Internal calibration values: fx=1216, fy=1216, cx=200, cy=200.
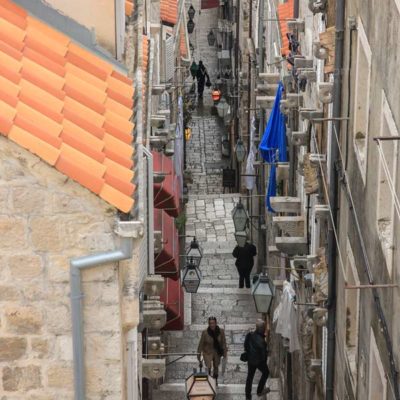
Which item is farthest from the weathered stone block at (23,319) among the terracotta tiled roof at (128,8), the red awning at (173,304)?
the red awning at (173,304)

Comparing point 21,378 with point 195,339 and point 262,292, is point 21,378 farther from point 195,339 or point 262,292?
point 195,339

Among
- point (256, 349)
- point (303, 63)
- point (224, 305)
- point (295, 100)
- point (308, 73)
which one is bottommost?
point (256, 349)

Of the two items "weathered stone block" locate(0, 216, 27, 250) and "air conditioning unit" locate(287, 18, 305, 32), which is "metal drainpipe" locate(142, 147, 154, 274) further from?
"air conditioning unit" locate(287, 18, 305, 32)

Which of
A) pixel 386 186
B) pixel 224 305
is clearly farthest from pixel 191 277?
pixel 386 186

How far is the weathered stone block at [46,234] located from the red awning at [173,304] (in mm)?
13383

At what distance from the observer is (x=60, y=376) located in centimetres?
781

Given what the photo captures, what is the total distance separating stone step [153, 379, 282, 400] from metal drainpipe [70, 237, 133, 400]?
13.8m

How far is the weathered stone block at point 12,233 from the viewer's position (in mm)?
7520

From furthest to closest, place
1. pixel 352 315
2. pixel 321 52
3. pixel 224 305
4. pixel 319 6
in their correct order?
pixel 224 305 < pixel 319 6 < pixel 321 52 < pixel 352 315

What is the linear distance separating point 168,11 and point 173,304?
10192mm

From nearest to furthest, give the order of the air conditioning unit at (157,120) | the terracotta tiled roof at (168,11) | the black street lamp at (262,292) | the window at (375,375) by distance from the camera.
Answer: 1. the window at (375,375)
2. the black street lamp at (262,292)
3. the air conditioning unit at (157,120)
4. the terracotta tiled roof at (168,11)

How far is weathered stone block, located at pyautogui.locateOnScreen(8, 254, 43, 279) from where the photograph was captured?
760 centimetres

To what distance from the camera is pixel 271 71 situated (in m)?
28.6

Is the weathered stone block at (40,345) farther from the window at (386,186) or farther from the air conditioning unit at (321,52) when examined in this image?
the air conditioning unit at (321,52)
